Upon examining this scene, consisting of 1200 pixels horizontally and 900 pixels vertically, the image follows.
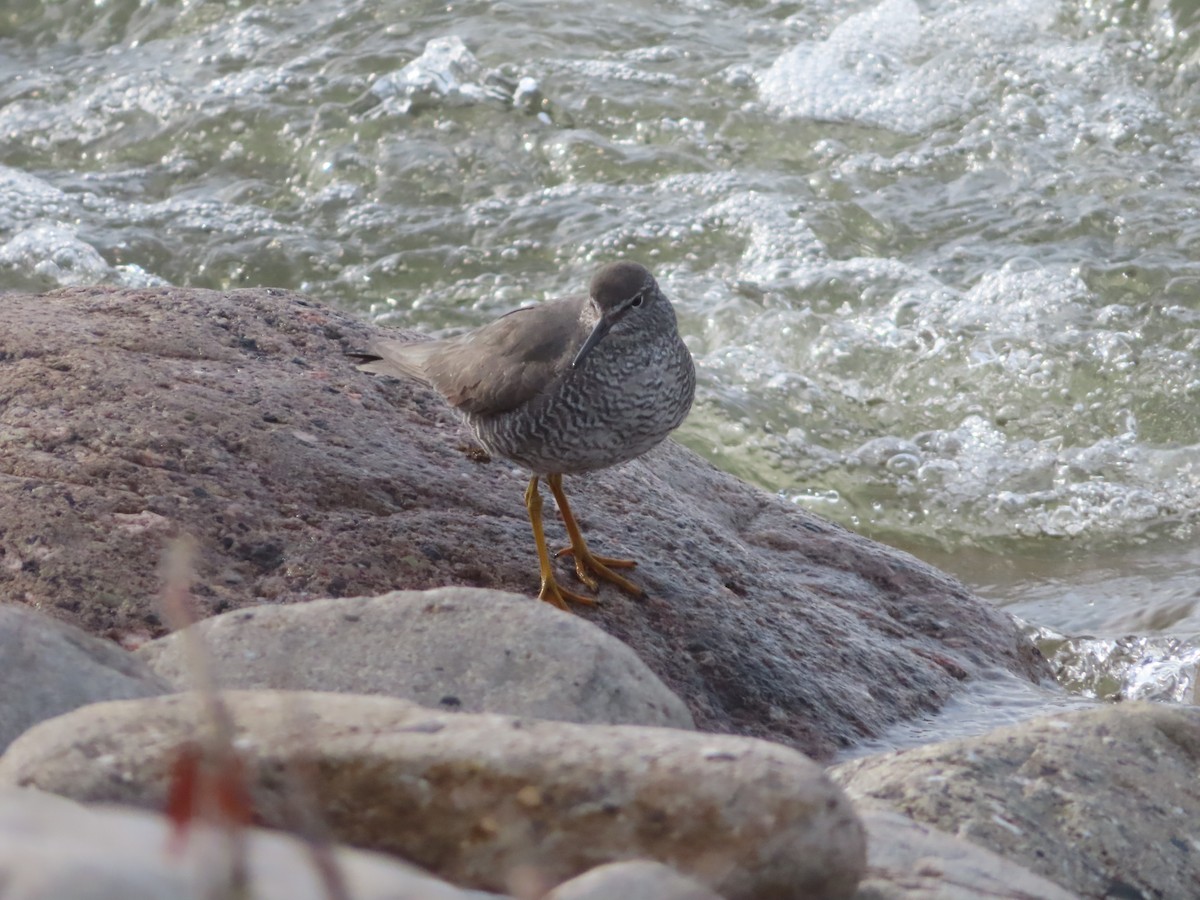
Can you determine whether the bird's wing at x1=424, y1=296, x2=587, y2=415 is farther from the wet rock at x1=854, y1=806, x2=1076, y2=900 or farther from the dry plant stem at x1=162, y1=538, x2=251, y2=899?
the dry plant stem at x1=162, y1=538, x2=251, y2=899

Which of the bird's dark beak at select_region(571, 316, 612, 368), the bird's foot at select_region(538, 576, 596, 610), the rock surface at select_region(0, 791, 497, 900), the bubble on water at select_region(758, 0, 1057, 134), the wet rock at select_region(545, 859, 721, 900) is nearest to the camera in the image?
the rock surface at select_region(0, 791, 497, 900)

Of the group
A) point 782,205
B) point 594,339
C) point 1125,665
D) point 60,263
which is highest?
point 594,339

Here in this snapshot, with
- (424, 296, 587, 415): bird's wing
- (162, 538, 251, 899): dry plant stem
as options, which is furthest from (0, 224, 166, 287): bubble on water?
(162, 538, 251, 899): dry plant stem

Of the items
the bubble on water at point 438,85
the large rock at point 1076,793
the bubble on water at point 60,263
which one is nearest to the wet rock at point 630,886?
the large rock at point 1076,793

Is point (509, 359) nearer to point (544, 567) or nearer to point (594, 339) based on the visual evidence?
point (594, 339)

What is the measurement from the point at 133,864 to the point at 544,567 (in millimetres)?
3030

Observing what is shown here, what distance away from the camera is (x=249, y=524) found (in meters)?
4.30

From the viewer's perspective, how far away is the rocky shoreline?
96.9 inches

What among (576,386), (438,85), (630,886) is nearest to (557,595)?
(576,386)

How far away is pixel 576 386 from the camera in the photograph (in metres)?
4.66

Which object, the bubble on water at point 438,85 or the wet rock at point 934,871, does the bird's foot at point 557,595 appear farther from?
the bubble on water at point 438,85

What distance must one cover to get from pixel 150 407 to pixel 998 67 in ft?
27.4

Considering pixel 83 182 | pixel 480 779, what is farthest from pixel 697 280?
pixel 480 779

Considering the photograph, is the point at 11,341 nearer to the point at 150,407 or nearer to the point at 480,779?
the point at 150,407
